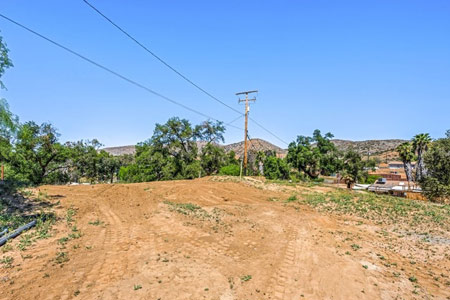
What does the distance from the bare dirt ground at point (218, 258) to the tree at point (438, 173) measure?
21.7 meters

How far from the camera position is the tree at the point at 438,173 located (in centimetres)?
2648

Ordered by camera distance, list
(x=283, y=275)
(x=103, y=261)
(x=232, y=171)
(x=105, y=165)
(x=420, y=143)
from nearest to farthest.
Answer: (x=283, y=275), (x=103, y=261), (x=232, y=171), (x=420, y=143), (x=105, y=165)

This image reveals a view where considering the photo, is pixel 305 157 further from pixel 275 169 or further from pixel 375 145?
pixel 375 145

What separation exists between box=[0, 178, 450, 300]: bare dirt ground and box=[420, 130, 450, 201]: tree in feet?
71.1

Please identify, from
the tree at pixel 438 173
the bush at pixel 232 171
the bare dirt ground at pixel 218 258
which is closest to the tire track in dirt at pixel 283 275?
the bare dirt ground at pixel 218 258

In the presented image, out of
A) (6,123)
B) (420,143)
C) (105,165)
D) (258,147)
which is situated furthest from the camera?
(258,147)

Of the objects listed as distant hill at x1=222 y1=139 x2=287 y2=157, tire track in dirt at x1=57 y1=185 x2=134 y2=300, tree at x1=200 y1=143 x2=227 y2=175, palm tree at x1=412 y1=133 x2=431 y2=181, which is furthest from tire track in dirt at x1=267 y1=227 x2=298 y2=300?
distant hill at x1=222 y1=139 x2=287 y2=157

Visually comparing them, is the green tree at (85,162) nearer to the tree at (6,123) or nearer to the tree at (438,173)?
the tree at (6,123)

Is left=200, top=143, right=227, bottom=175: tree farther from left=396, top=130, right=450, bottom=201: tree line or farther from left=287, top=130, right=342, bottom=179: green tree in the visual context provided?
left=396, top=130, right=450, bottom=201: tree line

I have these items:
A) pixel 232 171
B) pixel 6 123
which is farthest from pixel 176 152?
pixel 6 123

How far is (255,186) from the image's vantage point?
21547 mm

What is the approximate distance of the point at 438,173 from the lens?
2783cm

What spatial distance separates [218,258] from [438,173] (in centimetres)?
3192

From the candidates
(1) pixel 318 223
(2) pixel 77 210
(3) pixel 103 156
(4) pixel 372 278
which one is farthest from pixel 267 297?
(3) pixel 103 156
